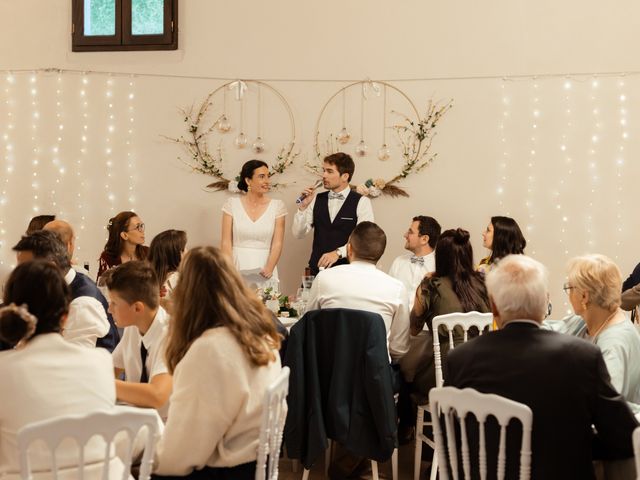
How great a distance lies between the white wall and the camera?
6.46 m

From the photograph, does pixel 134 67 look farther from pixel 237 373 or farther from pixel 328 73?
pixel 237 373

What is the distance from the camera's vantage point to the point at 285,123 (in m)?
6.85

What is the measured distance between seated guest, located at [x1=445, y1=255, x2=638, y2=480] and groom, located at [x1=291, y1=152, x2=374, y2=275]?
3703 mm

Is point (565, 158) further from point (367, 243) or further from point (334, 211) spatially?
point (367, 243)

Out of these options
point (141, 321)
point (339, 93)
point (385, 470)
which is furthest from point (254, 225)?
point (141, 321)

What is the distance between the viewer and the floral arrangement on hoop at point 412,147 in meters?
6.64

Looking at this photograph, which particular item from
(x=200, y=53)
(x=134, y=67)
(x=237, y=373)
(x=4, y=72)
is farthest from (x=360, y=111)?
(x=237, y=373)

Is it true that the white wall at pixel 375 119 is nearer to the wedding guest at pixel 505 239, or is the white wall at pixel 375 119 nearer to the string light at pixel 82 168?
the string light at pixel 82 168

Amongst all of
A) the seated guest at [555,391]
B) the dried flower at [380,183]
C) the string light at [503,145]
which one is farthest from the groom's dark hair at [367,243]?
the string light at [503,145]

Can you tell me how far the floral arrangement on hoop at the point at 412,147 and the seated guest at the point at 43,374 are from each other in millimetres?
4411

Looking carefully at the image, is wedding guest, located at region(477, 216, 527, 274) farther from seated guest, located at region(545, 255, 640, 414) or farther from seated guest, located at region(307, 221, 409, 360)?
seated guest, located at region(545, 255, 640, 414)

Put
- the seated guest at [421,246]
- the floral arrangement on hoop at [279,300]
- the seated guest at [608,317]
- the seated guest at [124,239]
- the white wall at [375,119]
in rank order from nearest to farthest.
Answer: the seated guest at [608,317]
the floral arrangement on hoop at [279,300]
the seated guest at [124,239]
the seated guest at [421,246]
the white wall at [375,119]

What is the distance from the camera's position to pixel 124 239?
5.23 metres

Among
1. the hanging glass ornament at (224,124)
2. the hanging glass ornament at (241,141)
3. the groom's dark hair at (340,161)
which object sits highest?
the hanging glass ornament at (224,124)
